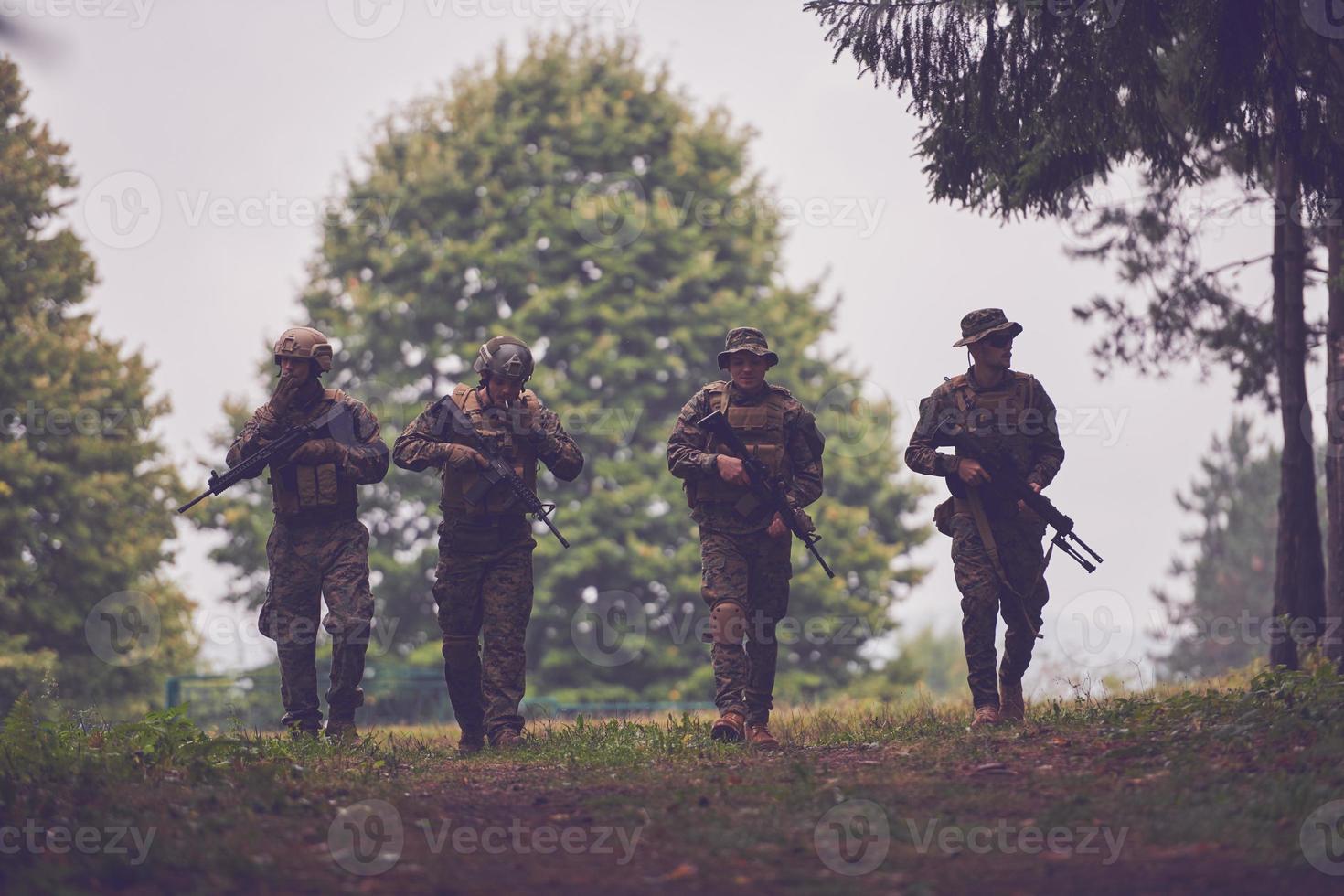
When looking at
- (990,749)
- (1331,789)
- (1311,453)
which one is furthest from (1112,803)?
(1311,453)

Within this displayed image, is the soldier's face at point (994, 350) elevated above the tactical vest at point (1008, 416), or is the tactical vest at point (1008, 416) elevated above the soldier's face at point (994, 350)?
the soldier's face at point (994, 350)

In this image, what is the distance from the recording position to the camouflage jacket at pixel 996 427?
9.91 metres

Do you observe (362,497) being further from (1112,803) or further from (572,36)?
(1112,803)

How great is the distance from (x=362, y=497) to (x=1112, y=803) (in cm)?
2178

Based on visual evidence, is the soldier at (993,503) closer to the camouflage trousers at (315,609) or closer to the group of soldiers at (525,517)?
the group of soldiers at (525,517)

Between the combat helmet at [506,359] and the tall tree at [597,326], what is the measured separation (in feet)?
49.5

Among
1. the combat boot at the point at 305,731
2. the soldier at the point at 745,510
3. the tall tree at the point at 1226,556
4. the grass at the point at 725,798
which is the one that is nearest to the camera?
the grass at the point at 725,798

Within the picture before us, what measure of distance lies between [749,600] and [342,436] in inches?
115

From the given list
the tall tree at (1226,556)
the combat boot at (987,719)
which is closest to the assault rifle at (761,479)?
the combat boot at (987,719)

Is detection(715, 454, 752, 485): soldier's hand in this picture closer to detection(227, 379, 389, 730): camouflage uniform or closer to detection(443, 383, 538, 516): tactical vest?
detection(443, 383, 538, 516): tactical vest

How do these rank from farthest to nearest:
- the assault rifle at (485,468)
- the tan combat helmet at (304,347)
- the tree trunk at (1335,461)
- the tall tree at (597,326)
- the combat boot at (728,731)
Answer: the tall tree at (597,326) → the tree trunk at (1335,461) → the tan combat helmet at (304,347) → the assault rifle at (485,468) → the combat boot at (728,731)

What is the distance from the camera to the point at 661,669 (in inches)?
1021

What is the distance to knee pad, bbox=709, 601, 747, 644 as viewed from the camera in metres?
9.43

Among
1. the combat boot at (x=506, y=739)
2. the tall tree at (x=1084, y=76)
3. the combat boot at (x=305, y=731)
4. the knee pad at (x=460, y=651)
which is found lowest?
the combat boot at (x=506, y=739)
